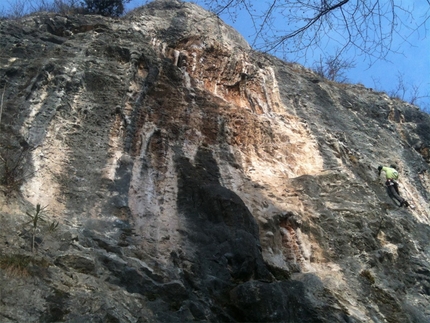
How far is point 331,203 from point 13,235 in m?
5.50

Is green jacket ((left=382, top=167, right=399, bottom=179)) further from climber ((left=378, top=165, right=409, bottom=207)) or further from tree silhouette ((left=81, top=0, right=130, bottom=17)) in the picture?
tree silhouette ((left=81, top=0, right=130, bottom=17))

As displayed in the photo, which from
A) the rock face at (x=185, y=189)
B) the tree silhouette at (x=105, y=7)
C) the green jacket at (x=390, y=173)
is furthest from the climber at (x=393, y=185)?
the tree silhouette at (x=105, y=7)

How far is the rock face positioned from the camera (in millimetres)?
5762

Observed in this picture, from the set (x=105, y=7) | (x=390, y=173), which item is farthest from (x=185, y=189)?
(x=105, y=7)

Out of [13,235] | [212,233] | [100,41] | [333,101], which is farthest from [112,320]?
[333,101]

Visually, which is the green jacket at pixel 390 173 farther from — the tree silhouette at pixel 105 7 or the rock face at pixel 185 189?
the tree silhouette at pixel 105 7

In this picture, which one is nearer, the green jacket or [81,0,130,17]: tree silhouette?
the green jacket

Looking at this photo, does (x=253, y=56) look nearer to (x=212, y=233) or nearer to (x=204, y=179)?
(x=204, y=179)

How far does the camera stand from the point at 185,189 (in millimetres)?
7855

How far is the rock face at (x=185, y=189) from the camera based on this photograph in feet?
18.9

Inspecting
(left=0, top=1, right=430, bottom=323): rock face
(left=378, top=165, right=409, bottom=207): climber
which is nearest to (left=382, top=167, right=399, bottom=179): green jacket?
(left=378, top=165, right=409, bottom=207): climber

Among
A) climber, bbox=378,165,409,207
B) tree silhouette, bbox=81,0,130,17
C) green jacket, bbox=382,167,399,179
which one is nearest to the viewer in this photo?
climber, bbox=378,165,409,207

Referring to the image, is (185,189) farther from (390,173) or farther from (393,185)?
(390,173)

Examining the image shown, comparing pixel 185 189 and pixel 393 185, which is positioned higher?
pixel 393 185
